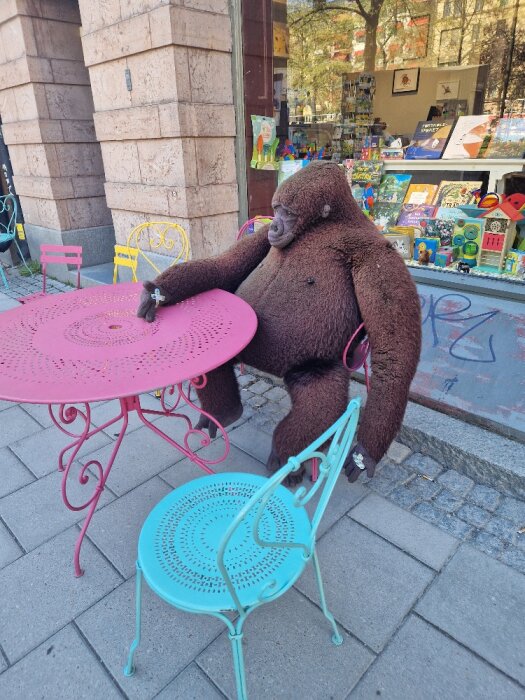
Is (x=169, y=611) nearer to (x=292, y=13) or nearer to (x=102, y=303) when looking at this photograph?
(x=102, y=303)

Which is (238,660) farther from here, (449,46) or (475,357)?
(449,46)

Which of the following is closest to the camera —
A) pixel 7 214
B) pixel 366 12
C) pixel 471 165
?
pixel 471 165

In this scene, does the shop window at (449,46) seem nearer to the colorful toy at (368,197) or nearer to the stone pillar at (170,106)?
the colorful toy at (368,197)

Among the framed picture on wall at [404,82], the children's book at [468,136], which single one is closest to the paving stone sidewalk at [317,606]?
the children's book at [468,136]

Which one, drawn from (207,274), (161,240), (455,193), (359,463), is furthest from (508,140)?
(359,463)

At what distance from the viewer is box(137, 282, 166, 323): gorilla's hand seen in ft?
6.61

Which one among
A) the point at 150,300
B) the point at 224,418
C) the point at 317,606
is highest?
the point at 150,300

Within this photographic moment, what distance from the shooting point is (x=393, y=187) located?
3.84m

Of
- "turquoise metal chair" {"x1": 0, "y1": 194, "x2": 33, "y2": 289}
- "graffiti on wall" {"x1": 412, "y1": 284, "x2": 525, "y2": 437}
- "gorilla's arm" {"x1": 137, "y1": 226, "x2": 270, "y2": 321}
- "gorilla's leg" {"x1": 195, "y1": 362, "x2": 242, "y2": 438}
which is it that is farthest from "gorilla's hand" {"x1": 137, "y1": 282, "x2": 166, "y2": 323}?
"turquoise metal chair" {"x1": 0, "y1": 194, "x2": 33, "y2": 289}

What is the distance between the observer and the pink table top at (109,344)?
4.83 feet

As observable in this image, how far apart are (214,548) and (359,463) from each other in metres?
0.62

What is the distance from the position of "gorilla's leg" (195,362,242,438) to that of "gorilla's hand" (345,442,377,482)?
2.76 feet

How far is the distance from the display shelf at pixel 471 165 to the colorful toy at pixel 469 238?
0.31 metres

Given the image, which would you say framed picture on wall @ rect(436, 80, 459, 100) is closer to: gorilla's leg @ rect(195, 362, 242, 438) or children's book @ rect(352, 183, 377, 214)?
children's book @ rect(352, 183, 377, 214)
